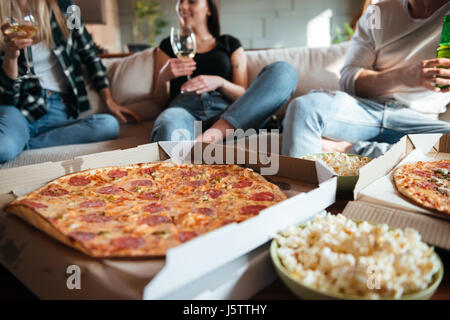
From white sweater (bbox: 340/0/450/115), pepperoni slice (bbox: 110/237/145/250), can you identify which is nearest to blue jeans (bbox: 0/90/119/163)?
pepperoni slice (bbox: 110/237/145/250)

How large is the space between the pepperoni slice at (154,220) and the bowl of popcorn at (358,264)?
27 centimetres

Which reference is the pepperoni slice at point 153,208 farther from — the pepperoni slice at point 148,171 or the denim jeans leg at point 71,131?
the denim jeans leg at point 71,131

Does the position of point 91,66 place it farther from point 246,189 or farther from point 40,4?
point 246,189

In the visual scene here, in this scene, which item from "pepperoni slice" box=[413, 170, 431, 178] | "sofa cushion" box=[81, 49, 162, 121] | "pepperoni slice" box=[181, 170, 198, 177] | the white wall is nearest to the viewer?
"pepperoni slice" box=[413, 170, 431, 178]

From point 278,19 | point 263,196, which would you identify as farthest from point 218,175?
point 278,19

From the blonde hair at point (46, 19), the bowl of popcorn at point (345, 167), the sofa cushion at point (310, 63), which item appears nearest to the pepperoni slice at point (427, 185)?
the bowl of popcorn at point (345, 167)

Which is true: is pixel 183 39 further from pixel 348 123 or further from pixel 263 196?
pixel 263 196

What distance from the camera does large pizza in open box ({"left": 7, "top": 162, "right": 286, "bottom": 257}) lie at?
0.62m

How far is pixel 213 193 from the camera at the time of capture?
0.91m

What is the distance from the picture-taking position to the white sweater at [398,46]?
5.21 feet

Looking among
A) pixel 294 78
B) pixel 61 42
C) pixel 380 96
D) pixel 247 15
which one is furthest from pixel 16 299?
pixel 247 15

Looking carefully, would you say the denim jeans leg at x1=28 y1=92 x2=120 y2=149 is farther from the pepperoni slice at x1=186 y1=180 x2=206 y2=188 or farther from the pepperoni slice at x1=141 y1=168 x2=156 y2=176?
the pepperoni slice at x1=186 y1=180 x2=206 y2=188

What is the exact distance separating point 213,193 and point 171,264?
0.47 metres
